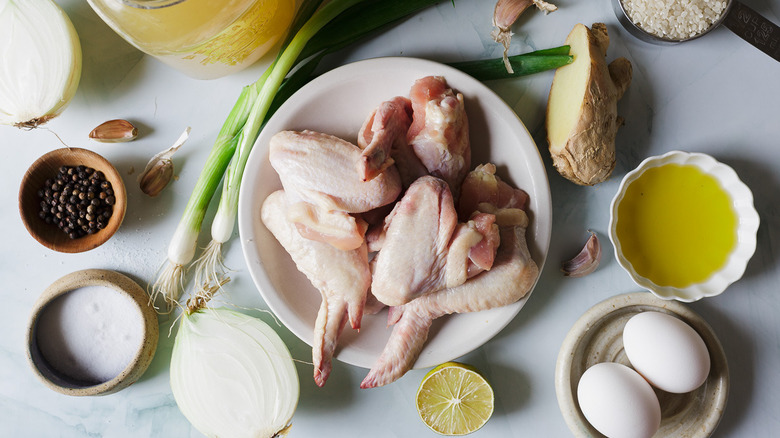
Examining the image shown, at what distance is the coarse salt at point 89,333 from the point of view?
1.76 metres

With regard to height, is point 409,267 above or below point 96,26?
below

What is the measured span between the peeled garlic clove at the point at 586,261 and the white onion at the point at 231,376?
97cm

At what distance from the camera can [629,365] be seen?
174cm

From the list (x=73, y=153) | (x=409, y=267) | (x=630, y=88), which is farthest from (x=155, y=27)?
(x=630, y=88)

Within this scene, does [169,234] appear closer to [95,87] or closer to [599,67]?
[95,87]

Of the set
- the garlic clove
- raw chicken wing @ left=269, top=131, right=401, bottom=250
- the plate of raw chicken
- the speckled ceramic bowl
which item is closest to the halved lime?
the plate of raw chicken

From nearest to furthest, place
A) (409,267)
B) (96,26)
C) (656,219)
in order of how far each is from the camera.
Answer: (409,267), (656,219), (96,26)

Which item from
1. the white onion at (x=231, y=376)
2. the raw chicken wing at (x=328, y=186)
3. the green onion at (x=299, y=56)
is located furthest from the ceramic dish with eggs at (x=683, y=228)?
the white onion at (x=231, y=376)

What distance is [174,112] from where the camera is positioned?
179 centimetres

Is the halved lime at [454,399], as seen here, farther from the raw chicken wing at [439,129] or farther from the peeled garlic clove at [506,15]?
the peeled garlic clove at [506,15]

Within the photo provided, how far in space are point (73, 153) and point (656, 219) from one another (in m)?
1.83

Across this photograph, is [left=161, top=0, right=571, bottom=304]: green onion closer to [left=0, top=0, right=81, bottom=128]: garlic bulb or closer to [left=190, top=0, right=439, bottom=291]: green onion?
[left=190, top=0, right=439, bottom=291]: green onion

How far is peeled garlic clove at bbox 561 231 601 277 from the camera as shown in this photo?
1702mm

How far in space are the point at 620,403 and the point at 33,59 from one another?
2.03m
